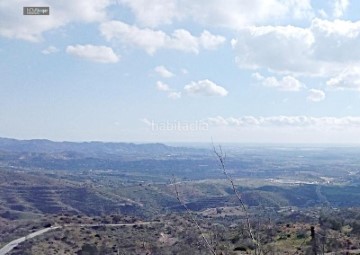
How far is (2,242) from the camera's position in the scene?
232 feet

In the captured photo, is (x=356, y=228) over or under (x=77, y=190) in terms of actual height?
over

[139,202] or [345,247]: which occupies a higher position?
[345,247]

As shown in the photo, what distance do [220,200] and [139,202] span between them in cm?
2545

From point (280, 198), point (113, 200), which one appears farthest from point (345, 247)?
point (280, 198)

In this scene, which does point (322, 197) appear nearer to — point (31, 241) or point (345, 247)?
point (31, 241)

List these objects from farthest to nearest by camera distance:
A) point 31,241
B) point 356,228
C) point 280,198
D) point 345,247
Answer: point 280,198 < point 31,241 < point 356,228 < point 345,247

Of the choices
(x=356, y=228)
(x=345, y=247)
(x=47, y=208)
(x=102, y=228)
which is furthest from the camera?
(x=47, y=208)

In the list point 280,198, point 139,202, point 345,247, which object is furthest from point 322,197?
point 345,247

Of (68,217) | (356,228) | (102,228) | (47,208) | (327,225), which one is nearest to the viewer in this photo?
(356,228)

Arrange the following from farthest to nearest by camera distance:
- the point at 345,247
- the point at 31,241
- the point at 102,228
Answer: the point at 102,228 < the point at 31,241 < the point at 345,247

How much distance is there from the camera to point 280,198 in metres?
161

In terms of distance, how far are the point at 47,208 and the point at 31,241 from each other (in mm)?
87158

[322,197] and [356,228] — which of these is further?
[322,197]

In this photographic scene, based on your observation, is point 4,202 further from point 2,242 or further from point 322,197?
point 322,197
